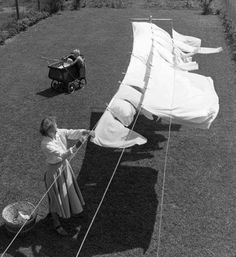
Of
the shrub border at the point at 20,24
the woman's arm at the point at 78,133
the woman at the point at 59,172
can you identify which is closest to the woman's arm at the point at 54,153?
the woman at the point at 59,172

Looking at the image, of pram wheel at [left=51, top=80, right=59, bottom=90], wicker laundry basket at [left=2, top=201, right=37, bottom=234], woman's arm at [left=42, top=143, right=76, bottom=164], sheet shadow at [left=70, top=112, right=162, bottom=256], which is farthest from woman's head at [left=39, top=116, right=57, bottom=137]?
pram wheel at [left=51, top=80, right=59, bottom=90]

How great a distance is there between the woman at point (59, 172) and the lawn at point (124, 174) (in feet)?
1.39

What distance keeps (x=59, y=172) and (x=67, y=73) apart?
6.07m

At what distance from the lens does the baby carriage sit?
38.7ft

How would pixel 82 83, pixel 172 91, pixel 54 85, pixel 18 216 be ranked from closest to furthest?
1. pixel 18 216
2. pixel 172 91
3. pixel 54 85
4. pixel 82 83

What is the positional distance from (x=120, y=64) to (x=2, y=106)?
17.1 ft

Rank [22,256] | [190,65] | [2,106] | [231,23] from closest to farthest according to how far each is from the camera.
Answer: [22,256] < [190,65] < [2,106] < [231,23]

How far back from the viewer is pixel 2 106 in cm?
1137

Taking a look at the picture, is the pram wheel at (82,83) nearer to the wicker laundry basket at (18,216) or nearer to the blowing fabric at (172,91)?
the blowing fabric at (172,91)

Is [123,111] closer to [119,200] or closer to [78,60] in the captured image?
[119,200]

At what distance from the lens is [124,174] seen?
831cm

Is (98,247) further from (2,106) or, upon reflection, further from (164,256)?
(2,106)

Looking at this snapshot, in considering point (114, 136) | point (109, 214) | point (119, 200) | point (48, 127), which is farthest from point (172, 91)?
point (48, 127)

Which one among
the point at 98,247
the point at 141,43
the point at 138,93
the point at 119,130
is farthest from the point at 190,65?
the point at 98,247
